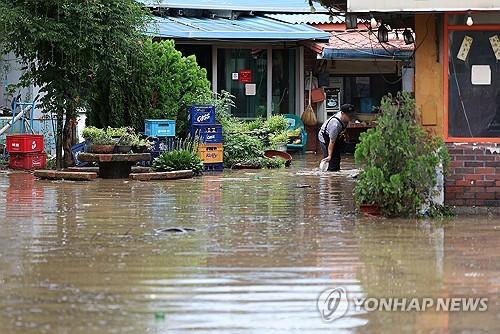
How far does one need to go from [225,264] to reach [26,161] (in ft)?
36.6

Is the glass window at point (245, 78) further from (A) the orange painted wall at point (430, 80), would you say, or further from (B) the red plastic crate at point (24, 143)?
(A) the orange painted wall at point (430, 80)

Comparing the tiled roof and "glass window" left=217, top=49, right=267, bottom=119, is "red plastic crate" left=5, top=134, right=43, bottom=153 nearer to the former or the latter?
the tiled roof

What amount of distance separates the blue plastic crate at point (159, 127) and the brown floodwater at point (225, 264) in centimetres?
464

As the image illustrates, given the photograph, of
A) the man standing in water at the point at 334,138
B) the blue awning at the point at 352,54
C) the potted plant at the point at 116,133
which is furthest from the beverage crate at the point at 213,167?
the blue awning at the point at 352,54

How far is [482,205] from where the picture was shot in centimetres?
1205

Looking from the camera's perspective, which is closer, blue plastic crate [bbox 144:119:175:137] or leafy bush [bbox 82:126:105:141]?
Answer: leafy bush [bbox 82:126:105:141]

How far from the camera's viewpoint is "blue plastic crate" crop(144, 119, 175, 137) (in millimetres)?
18281

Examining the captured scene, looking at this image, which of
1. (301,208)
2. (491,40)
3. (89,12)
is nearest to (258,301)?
(301,208)

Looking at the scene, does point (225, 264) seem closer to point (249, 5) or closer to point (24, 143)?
point (24, 143)

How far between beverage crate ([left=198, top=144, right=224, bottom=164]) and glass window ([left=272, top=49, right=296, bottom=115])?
6.64 m

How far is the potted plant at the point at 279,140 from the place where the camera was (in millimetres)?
21188

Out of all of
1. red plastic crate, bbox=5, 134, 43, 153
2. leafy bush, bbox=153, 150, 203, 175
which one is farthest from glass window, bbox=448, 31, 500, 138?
red plastic crate, bbox=5, 134, 43, 153

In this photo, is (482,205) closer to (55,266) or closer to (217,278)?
(217,278)

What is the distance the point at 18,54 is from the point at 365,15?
7.70 meters
